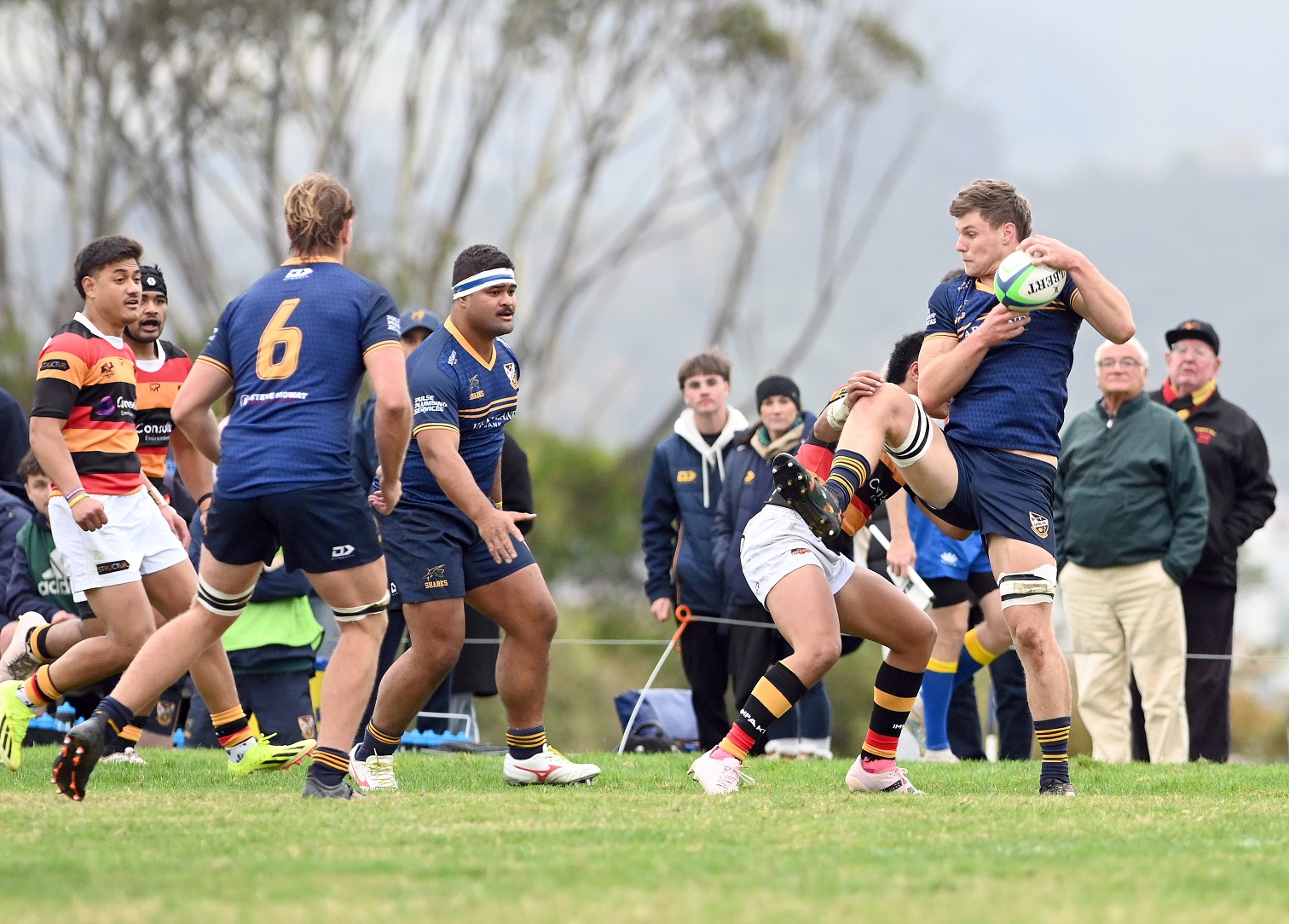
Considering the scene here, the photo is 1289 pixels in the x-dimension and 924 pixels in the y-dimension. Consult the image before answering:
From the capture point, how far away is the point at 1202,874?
4.38 metres

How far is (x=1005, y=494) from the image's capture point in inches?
257

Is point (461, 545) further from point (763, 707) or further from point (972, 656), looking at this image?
point (972, 656)

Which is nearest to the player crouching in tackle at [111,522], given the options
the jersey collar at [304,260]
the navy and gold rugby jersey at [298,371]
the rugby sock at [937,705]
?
the navy and gold rugby jersey at [298,371]

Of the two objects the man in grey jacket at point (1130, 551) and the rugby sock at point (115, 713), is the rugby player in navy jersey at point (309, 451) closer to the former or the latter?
the rugby sock at point (115, 713)

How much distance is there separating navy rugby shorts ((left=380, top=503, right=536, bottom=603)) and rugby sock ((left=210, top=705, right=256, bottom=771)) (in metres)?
1.29

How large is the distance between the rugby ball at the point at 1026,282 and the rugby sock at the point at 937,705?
11.9ft

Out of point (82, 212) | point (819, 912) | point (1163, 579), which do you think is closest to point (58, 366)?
point (819, 912)

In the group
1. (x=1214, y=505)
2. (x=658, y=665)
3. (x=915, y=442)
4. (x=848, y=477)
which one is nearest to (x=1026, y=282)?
(x=915, y=442)

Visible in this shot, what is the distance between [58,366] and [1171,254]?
139m

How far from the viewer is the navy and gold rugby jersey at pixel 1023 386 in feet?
21.6

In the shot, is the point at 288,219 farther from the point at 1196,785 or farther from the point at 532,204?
the point at 532,204

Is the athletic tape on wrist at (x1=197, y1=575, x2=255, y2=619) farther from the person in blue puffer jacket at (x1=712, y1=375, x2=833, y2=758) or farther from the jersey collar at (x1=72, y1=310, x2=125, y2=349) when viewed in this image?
the person in blue puffer jacket at (x1=712, y1=375, x2=833, y2=758)

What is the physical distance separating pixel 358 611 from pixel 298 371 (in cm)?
92

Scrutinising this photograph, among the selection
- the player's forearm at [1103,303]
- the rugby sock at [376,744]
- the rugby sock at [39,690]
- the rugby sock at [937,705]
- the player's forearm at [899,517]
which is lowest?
the rugby sock at [937,705]
